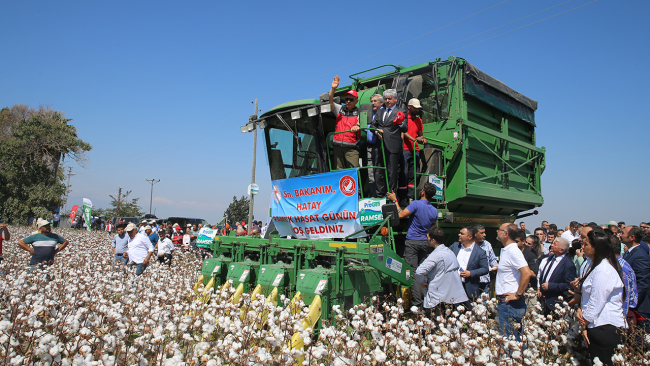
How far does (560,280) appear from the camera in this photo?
5.29m

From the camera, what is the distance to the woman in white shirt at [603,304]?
3.82 meters

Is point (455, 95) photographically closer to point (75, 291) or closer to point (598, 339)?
point (598, 339)

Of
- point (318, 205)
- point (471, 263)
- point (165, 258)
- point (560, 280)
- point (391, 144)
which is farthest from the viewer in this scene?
point (165, 258)

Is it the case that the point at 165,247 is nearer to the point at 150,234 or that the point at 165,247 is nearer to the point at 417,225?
the point at 150,234

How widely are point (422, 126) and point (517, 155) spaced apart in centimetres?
330

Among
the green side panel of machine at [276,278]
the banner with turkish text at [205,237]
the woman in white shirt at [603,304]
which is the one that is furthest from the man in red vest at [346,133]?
the banner with turkish text at [205,237]

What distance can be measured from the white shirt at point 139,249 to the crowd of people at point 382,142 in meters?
5.28

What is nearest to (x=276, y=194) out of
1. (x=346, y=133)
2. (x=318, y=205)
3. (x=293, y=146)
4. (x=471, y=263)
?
(x=293, y=146)

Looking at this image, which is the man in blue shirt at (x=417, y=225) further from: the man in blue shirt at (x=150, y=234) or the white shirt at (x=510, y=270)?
the man in blue shirt at (x=150, y=234)

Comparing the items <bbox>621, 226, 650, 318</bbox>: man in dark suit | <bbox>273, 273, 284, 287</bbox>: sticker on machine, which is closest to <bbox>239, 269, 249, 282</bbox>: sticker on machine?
<bbox>273, 273, 284, 287</bbox>: sticker on machine

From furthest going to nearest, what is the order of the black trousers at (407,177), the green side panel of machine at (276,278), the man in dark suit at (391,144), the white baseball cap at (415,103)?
the white baseball cap at (415,103) → the black trousers at (407,177) → the man in dark suit at (391,144) → the green side panel of machine at (276,278)

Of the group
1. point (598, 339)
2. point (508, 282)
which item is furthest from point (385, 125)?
point (598, 339)

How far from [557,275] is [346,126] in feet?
12.4

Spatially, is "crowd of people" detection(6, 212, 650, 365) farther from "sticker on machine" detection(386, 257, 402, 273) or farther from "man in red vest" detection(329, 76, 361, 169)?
"man in red vest" detection(329, 76, 361, 169)
